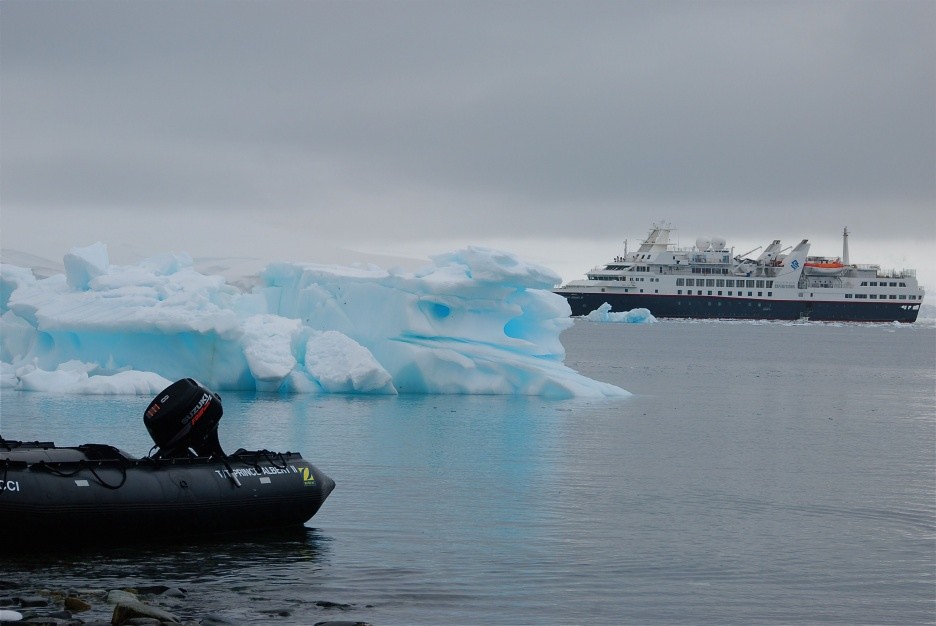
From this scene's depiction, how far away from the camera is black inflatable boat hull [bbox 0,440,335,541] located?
1123cm

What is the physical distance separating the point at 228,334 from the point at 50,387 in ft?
14.0

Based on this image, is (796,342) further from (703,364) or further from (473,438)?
(473,438)

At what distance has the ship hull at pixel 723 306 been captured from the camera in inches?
4363

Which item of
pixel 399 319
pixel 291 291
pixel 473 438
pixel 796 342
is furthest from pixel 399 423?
pixel 796 342

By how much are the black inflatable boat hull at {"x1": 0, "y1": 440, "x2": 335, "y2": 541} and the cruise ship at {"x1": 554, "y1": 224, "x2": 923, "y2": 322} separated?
97889 millimetres

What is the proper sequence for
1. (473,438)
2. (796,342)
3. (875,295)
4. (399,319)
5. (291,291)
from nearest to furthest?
1. (473,438)
2. (399,319)
3. (291,291)
4. (796,342)
5. (875,295)

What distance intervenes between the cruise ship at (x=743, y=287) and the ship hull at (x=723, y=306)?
0.31ft

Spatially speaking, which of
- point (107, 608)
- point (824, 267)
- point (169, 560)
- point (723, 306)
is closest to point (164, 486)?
point (169, 560)

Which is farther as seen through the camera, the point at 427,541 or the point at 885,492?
the point at 885,492

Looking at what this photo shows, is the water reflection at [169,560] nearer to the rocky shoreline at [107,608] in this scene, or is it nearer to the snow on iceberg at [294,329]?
the rocky shoreline at [107,608]

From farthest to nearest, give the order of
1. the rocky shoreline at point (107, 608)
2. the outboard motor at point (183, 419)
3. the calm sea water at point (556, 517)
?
the outboard motor at point (183, 419) < the calm sea water at point (556, 517) < the rocky shoreline at point (107, 608)

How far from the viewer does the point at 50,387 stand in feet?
84.9

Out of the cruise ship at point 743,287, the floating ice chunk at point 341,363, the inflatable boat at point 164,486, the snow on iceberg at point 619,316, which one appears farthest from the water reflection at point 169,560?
the cruise ship at point 743,287

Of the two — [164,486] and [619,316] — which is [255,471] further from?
[619,316]
